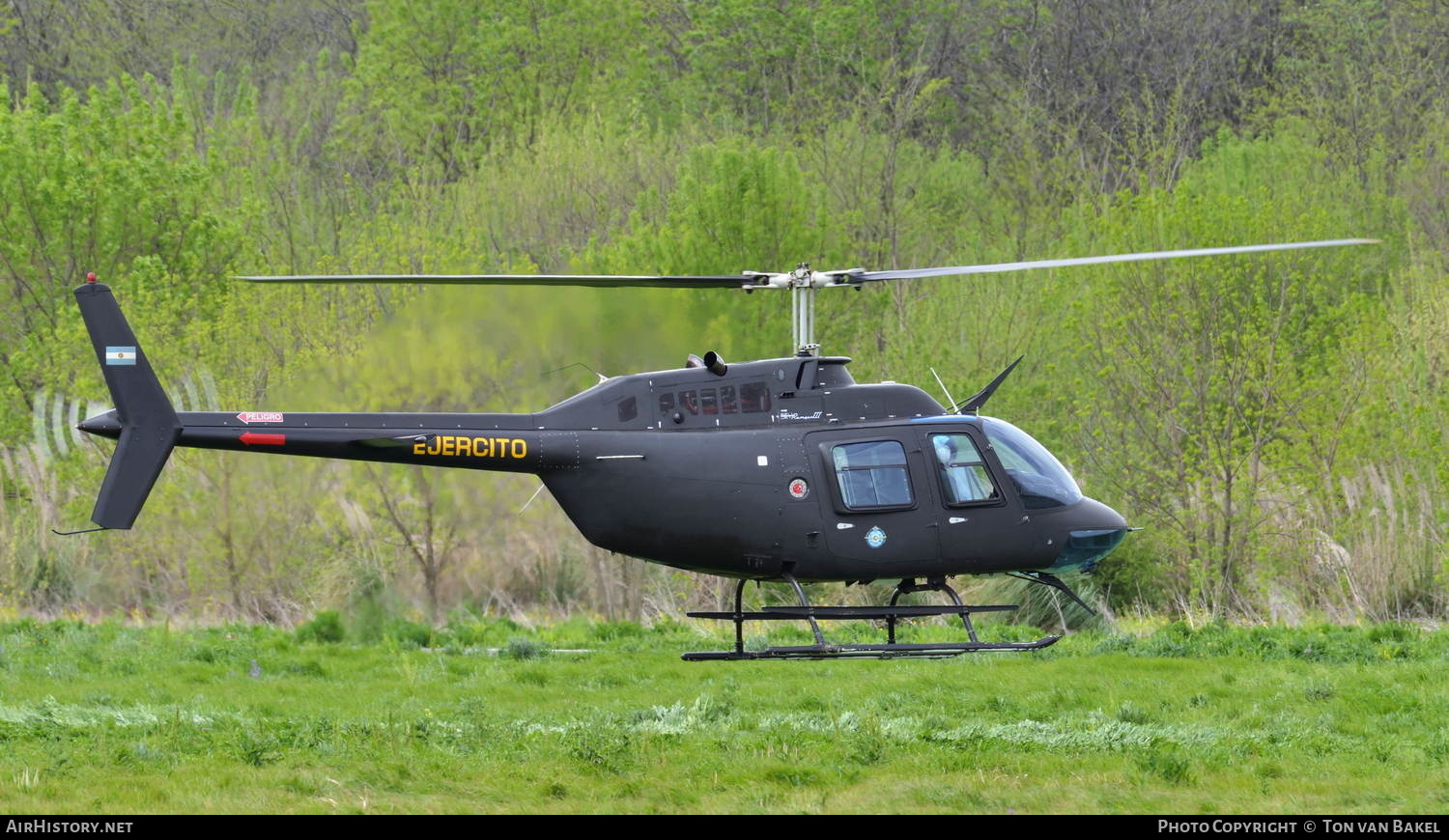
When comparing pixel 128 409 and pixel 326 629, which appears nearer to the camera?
pixel 128 409

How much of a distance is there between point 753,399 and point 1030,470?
2366 millimetres

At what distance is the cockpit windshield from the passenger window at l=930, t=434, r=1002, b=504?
0.21 meters

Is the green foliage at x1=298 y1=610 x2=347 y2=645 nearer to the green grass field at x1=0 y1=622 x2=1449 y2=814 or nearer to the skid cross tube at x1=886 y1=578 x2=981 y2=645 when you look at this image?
the green grass field at x1=0 y1=622 x2=1449 y2=814

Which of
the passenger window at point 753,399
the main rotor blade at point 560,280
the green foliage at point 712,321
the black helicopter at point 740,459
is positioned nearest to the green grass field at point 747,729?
the black helicopter at point 740,459

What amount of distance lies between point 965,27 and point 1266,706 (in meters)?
49.3

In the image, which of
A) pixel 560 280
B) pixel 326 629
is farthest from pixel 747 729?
Result: pixel 326 629

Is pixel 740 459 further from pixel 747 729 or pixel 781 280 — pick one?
pixel 747 729

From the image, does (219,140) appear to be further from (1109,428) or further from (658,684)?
(658,684)

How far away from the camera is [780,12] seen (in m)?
61.8

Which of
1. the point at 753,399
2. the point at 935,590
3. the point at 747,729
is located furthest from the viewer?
the point at 747,729

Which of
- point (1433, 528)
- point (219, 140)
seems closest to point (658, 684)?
point (1433, 528)

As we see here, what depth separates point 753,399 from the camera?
48.0 ft

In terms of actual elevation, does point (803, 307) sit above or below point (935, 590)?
above

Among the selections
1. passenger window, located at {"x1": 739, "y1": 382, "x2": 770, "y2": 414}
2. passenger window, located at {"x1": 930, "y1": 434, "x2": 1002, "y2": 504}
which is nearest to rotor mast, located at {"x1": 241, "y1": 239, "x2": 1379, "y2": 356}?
passenger window, located at {"x1": 739, "y1": 382, "x2": 770, "y2": 414}
